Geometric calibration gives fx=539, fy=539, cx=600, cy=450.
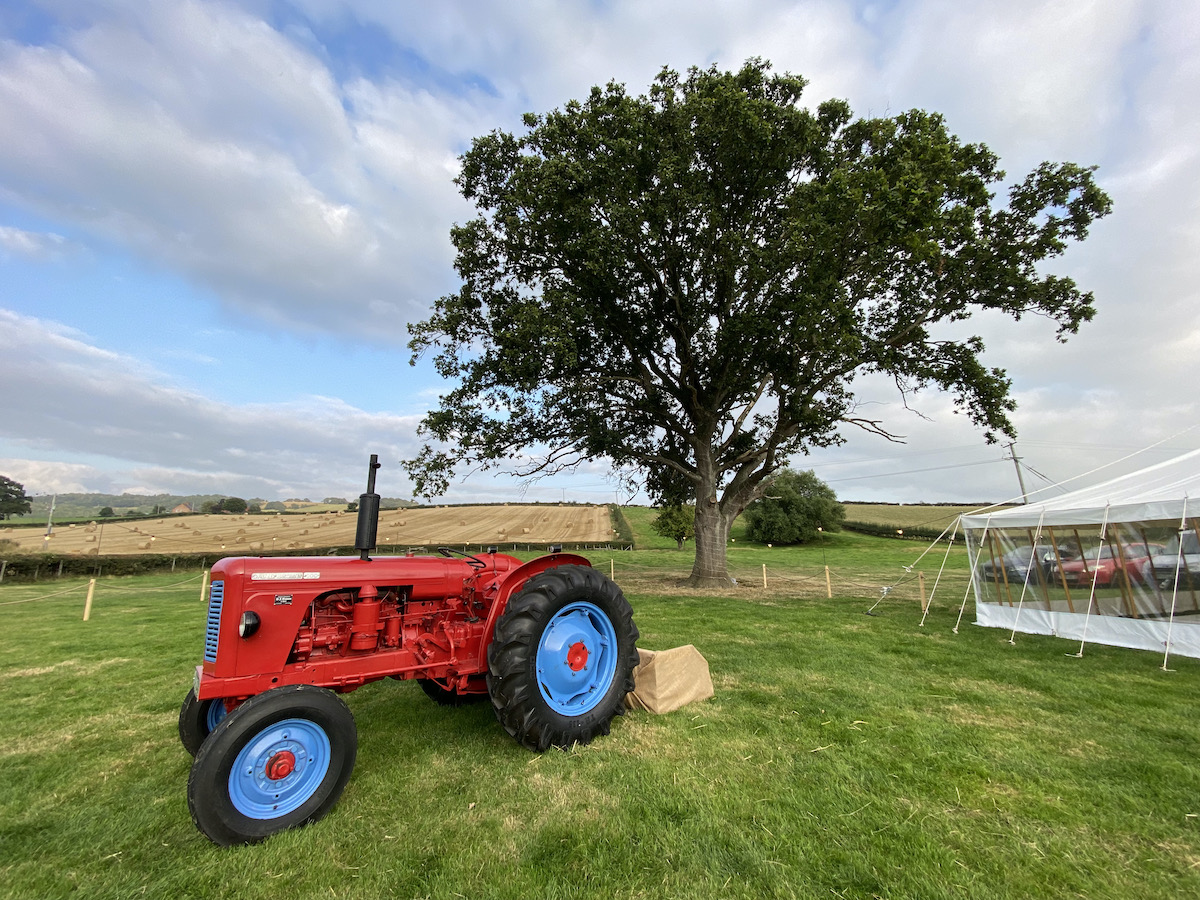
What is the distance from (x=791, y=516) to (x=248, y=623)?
4463 centimetres

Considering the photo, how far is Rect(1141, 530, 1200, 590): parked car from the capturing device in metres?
7.14

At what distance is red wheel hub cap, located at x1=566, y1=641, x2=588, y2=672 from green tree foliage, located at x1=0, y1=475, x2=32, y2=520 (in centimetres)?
7909

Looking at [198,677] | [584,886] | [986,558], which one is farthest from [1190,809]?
[986,558]

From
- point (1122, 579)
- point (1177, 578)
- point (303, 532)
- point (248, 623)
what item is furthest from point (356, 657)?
point (303, 532)

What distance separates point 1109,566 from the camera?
799cm

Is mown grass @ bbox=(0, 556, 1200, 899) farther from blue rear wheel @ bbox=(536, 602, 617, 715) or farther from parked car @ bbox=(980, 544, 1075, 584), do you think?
parked car @ bbox=(980, 544, 1075, 584)

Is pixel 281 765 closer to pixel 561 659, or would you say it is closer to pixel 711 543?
pixel 561 659

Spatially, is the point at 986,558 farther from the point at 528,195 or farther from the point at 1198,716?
the point at 528,195

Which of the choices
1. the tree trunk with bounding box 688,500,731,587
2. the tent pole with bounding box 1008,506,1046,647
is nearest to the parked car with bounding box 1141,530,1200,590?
the tent pole with bounding box 1008,506,1046,647

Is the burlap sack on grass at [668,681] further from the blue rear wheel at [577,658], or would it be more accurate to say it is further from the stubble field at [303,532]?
the stubble field at [303,532]

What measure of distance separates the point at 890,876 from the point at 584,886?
137cm

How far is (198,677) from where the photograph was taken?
3.23m

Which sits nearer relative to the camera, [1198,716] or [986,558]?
[1198,716]

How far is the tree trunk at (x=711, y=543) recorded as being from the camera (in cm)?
1552
